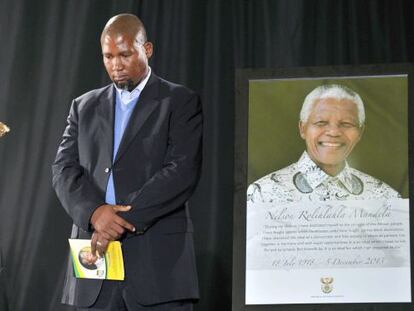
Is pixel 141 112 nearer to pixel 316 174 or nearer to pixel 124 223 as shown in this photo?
pixel 124 223

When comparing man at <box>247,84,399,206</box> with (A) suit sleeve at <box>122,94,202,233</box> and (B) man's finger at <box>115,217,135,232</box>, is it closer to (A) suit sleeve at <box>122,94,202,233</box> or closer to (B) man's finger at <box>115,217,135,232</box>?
(A) suit sleeve at <box>122,94,202,233</box>

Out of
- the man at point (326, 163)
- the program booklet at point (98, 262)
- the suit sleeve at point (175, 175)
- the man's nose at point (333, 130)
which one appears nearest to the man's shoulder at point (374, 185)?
the man at point (326, 163)

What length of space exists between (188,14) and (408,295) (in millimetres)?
1883

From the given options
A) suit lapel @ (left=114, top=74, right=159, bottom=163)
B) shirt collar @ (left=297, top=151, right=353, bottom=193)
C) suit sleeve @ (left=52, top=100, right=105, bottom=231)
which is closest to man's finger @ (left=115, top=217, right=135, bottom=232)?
suit sleeve @ (left=52, top=100, right=105, bottom=231)

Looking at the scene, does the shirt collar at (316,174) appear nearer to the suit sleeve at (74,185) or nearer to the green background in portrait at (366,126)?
the green background in portrait at (366,126)

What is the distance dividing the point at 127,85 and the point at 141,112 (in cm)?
13

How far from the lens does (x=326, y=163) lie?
360 cm

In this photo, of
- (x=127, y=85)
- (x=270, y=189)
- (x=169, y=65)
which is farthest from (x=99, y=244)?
(x=169, y=65)

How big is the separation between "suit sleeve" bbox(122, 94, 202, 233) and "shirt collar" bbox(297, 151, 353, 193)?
27.1 inches

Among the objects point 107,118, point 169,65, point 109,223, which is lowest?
point 109,223

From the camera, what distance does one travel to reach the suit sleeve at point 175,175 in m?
2.87

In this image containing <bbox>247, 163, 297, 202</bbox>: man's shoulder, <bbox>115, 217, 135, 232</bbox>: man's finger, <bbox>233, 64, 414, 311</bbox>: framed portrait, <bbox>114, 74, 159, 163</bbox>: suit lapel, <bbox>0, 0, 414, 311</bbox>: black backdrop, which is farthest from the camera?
<bbox>0, 0, 414, 311</bbox>: black backdrop

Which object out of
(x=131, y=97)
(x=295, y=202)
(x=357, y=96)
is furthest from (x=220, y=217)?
(x=131, y=97)

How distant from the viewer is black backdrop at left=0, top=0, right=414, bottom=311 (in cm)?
428
